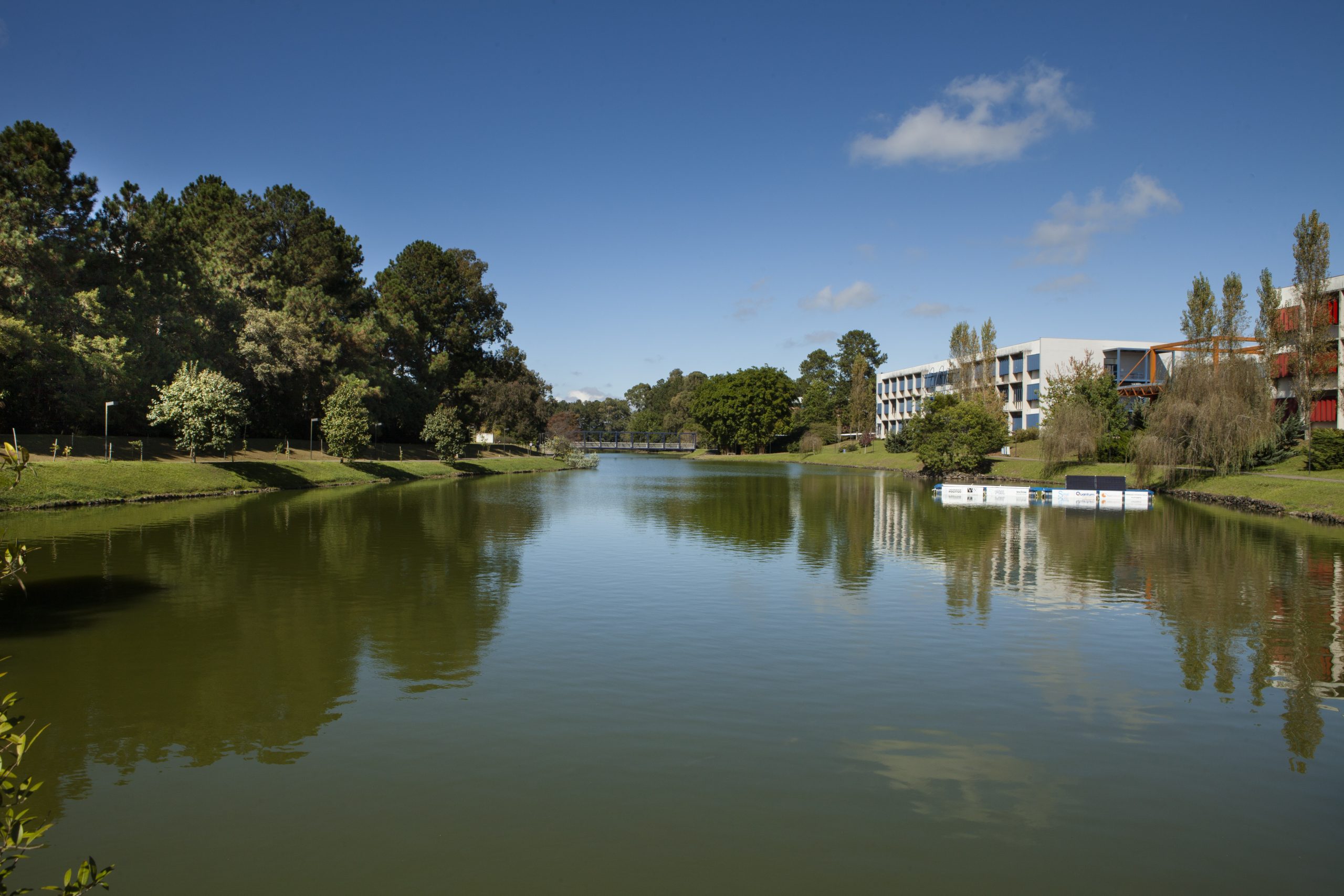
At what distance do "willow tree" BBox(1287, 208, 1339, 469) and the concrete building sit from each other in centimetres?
102

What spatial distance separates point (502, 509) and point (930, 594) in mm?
23769

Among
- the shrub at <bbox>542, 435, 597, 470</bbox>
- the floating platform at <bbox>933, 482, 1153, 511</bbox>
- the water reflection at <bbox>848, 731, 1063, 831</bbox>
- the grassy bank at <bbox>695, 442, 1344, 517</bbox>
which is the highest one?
the shrub at <bbox>542, 435, 597, 470</bbox>

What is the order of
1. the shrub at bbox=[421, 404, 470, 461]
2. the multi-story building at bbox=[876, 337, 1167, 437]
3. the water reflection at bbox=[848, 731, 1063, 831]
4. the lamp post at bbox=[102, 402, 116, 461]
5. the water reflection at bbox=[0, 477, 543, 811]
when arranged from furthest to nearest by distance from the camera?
the multi-story building at bbox=[876, 337, 1167, 437] → the shrub at bbox=[421, 404, 470, 461] → the lamp post at bbox=[102, 402, 116, 461] → the water reflection at bbox=[0, 477, 543, 811] → the water reflection at bbox=[848, 731, 1063, 831]

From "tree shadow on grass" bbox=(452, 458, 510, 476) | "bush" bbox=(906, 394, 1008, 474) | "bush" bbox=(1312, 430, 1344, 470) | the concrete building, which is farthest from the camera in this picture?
"bush" bbox=(906, 394, 1008, 474)

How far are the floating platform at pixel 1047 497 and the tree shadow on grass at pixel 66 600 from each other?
1542 inches

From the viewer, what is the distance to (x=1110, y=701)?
11195 mm

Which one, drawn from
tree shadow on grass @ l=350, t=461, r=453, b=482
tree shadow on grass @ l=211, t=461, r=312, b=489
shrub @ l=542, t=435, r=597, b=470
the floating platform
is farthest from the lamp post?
shrub @ l=542, t=435, r=597, b=470

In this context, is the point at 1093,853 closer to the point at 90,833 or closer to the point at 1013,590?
the point at 90,833

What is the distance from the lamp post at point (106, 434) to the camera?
4025cm

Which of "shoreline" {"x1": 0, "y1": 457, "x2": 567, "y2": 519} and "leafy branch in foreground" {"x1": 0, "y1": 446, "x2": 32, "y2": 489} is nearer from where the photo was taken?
"leafy branch in foreground" {"x1": 0, "y1": 446, "x2": 32, "y2": 489}

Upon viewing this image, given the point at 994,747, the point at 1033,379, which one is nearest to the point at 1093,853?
the point at 994,747

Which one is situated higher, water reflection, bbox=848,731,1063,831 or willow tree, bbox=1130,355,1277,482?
willow tree, bbox=1130,355,1277,482

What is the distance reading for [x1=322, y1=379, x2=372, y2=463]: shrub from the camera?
54906mm

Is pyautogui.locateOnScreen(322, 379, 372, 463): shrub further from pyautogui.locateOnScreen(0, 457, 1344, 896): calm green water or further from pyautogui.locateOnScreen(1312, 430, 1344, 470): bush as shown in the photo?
pyautogui.locateOnScreen(1312, 430, 1344, 470): bush
